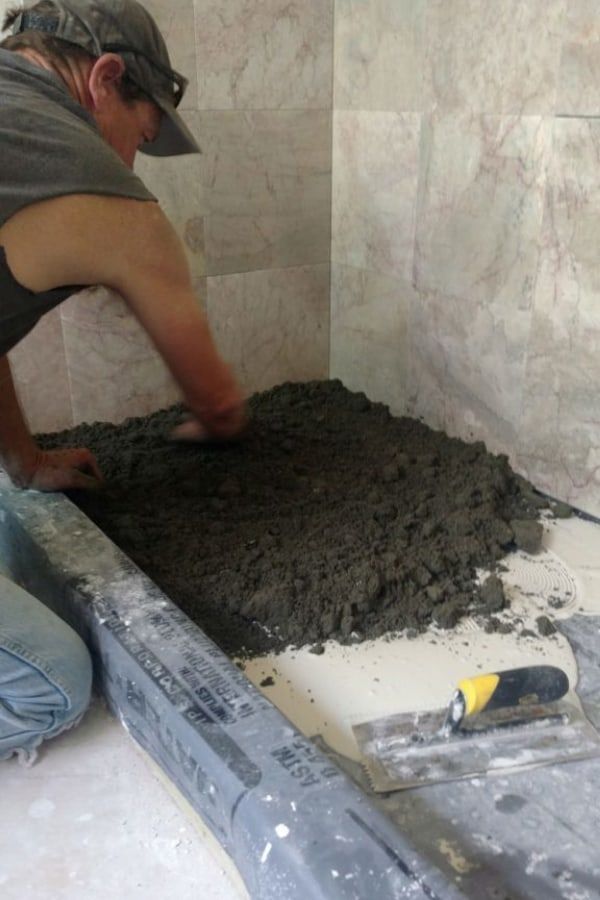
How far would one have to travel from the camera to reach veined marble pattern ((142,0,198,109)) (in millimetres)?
2146

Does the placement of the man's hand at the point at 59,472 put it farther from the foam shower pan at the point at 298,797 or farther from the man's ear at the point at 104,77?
the man's ear at the point at 104,77

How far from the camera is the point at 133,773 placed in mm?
1198

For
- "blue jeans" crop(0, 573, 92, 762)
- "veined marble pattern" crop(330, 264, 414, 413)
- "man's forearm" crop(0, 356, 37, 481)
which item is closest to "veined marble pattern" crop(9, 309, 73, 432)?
"man's forearm" crop(0, 356, 37, 481)

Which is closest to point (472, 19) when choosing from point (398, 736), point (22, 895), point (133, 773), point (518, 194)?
point (518, 194)

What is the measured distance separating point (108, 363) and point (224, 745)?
1557mm

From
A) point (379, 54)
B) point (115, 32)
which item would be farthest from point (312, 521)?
point (379, 54)

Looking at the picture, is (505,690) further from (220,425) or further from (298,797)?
(220,425)

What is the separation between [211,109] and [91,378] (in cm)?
83

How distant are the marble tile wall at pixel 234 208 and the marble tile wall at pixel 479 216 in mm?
105

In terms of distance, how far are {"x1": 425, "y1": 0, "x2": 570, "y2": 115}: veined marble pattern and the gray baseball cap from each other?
2.94 feet

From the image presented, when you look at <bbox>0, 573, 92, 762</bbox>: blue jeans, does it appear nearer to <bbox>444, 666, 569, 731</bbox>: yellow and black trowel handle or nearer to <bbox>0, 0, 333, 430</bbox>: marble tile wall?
<bbox>444, 666, 569, 731</bbox>: yellow and black trowel handle

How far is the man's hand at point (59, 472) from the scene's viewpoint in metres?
1.73

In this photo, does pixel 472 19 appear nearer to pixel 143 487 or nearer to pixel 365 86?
pixel 365 86

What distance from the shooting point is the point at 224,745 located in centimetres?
106
